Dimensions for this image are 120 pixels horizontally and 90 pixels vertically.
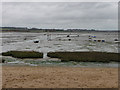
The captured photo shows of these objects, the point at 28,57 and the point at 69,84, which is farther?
the point at 28,57

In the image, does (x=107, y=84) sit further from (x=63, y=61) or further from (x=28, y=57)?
(x=28, y=57)

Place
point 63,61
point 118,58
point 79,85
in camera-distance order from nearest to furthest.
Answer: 1. point 79,85
2. point 63,61
3. point 118,58

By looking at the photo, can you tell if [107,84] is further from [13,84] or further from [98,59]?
[98,59]

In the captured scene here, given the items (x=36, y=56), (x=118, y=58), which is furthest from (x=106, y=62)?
(x=36, y=56)

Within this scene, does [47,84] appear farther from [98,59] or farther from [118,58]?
[118,58]

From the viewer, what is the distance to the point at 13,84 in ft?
29.7

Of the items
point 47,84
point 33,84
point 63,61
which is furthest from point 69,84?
point 63,61

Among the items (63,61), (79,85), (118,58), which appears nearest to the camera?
(79,85)

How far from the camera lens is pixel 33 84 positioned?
906 centimetres

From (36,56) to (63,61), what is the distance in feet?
15.8

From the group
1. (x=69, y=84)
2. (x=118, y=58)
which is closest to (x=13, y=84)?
(x=69, y=84)

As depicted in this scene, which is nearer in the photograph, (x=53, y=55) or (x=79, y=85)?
(x=79, y=85)

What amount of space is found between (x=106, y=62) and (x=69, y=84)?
12.4 meters

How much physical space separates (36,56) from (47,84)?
13899mm
